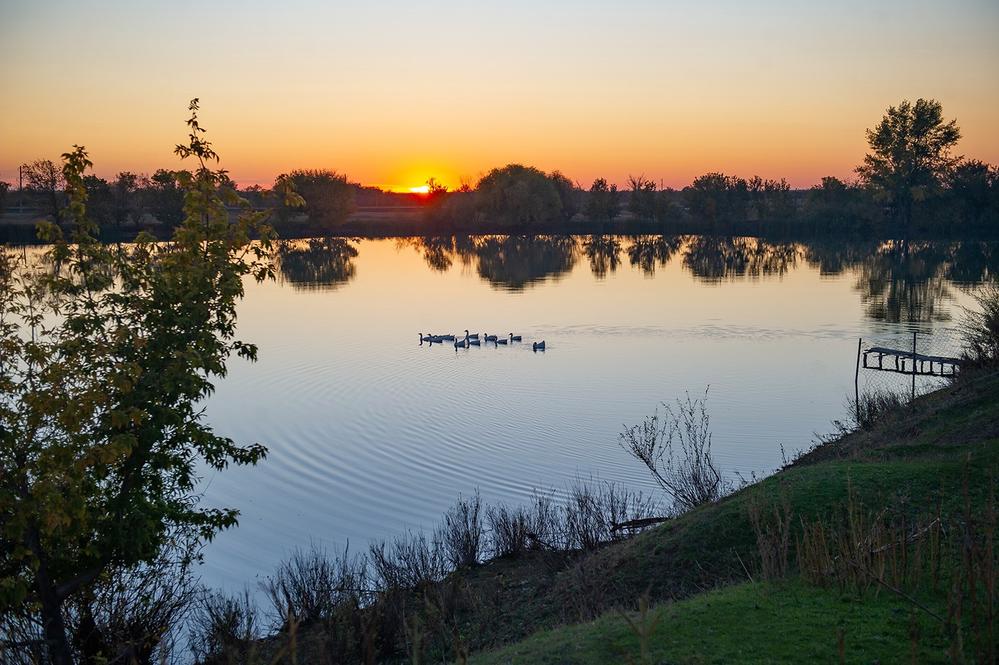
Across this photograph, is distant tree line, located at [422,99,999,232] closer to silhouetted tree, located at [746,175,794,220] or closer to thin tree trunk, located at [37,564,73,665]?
silhouetted tree, located at [746,175,794,220]

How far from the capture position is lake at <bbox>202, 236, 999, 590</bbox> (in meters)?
19.5

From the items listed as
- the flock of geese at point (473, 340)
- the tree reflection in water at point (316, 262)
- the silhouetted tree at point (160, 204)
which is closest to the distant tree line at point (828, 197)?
the tree reflection in water at point (316, 262)

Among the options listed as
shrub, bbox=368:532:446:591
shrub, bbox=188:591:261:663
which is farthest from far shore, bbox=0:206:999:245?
shrub, bbox=188:591:261:663

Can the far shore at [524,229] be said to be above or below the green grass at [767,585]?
above

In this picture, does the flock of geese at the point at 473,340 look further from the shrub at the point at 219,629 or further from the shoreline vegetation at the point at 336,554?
the shrub at the point at 219,629

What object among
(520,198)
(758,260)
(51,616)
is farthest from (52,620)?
(520,198)

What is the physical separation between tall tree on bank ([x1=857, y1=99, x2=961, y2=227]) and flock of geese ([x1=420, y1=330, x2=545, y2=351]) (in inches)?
2600

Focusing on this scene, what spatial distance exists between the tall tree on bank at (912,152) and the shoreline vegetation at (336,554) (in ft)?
269

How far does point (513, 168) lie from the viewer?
117 m

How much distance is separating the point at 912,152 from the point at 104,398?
9434cm

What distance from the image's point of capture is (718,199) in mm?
112062

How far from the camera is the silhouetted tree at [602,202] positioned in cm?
11512

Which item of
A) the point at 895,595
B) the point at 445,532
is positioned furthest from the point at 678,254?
the point at 895,595

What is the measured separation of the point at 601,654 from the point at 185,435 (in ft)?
19.8
